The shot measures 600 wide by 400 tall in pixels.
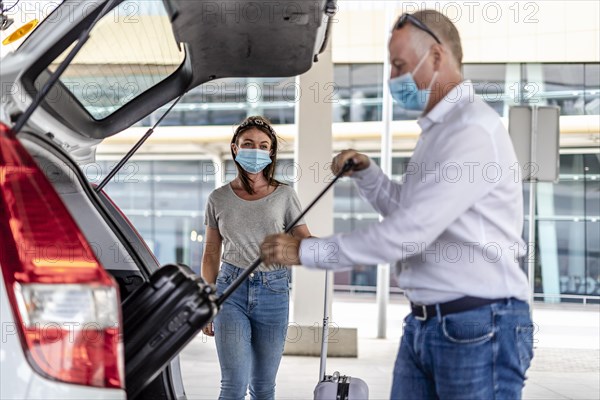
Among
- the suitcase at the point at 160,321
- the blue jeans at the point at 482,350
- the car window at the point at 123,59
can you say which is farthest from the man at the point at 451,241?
the car window at the point at 123,59

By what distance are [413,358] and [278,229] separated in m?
1.54

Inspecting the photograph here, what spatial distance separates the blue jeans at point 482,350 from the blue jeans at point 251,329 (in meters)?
1.52

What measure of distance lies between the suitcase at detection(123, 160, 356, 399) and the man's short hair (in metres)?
0.73

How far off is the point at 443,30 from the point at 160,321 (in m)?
1.04

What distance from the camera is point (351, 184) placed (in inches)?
603

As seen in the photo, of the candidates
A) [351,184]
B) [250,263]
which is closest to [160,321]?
[250,263]

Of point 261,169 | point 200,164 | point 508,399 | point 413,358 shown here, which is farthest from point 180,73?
point 200,164

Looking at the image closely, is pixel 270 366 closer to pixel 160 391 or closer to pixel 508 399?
pixel 160 391

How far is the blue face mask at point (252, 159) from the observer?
12.0 feet

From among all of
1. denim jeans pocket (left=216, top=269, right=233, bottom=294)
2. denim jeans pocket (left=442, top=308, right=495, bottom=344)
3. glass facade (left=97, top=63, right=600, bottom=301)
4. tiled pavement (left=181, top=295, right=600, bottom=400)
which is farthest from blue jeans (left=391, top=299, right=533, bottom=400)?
glass facade (left=97, top=63, right=600, bottom=301)

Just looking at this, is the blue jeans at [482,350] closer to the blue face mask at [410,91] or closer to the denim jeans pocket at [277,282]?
the blue face mask at [410,91]

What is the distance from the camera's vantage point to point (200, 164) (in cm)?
1512

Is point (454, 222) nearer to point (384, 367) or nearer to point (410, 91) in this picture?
point (410, 91)

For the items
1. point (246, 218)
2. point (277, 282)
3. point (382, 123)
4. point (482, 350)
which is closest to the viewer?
point (482, 350)
